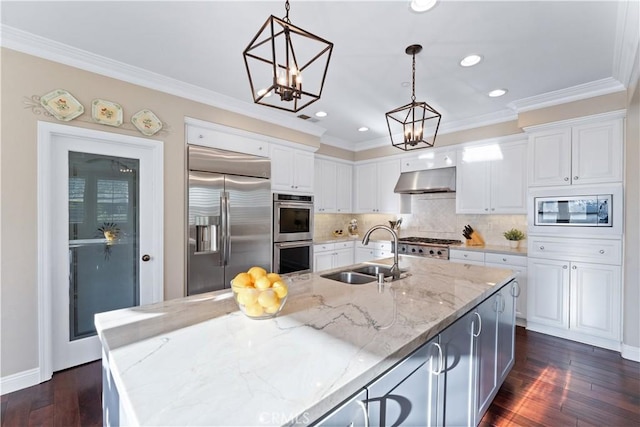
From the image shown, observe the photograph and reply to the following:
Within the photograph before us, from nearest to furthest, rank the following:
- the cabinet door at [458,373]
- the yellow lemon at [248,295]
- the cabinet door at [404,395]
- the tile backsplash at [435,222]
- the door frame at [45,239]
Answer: the cabinet door at [404,395] → the yellow lemon at [248,295] → the cabinet door at [458,373] → the door frame at [45,239] → the tile backsplash at [435,222]

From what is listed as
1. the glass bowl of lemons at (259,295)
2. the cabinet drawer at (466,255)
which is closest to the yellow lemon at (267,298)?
the glass bowl of lemons at (259,295)

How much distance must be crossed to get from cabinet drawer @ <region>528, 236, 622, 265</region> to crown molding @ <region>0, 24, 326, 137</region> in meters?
3.63

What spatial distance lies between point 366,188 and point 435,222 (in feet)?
4.51

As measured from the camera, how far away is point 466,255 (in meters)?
3.91

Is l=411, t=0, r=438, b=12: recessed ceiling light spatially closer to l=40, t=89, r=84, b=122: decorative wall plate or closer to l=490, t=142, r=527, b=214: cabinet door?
l=490, t=142, r=527, b=214: cabinet door

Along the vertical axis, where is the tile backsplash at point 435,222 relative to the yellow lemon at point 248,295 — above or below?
above

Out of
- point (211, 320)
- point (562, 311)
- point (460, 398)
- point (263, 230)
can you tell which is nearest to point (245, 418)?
point (211, 320)

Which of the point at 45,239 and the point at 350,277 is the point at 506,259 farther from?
the point at 45,239

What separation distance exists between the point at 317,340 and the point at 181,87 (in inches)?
121

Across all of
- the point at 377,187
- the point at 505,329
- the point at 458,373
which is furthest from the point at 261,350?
the point at 377,187

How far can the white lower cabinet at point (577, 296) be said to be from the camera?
2.96 metres

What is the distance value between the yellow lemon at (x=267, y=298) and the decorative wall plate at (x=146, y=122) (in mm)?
2461

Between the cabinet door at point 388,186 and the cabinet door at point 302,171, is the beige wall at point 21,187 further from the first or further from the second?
the cabinet door at point 388,186

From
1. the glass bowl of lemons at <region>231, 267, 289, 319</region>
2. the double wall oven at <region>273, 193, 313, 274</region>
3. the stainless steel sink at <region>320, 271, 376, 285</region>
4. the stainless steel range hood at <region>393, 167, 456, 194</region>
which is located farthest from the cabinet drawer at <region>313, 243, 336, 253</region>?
the glass bowl of lemons at <region>231, 267, 289, 319</region>
